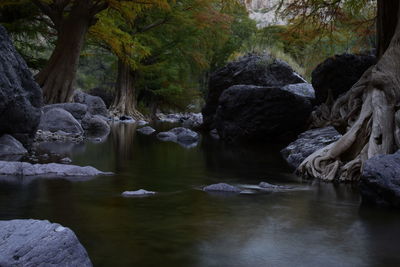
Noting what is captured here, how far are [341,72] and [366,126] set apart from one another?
5.84 metres

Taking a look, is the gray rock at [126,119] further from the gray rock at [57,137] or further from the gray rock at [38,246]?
the gray rock at [38,246]

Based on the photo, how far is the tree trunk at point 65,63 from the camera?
16891mm

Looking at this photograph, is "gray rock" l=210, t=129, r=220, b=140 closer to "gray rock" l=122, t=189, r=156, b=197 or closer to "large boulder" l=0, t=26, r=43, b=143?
"large boulder" l=0, t=26, r=43, b=143

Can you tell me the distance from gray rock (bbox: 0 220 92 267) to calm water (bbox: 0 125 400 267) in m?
A: 0.41

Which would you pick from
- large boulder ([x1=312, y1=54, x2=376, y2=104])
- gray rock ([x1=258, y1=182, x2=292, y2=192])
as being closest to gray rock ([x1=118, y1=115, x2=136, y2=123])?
large boulder ([x1=312, y1=54, x2=376, y2=104])

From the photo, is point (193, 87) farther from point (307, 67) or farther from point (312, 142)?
point (312, 142)

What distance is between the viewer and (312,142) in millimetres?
9711

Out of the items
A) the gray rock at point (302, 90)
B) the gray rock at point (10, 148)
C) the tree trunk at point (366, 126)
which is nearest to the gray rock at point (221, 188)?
the tree trunk at point (366, 126)

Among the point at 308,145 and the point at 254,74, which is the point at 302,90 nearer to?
the point at 254,74

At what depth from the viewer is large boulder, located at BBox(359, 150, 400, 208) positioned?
538 cm

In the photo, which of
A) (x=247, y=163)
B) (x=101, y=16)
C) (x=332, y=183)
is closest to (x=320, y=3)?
(x=247, y=163)

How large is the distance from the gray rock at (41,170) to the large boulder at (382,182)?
3.44 m

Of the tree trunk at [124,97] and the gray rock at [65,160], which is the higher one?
the tree trunk at [124,97]

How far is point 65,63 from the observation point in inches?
674
